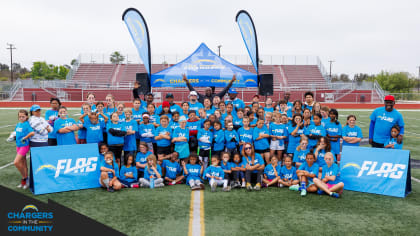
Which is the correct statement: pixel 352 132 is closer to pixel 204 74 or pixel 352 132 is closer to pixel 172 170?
pixel 172 170

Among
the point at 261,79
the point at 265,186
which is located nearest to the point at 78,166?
the point at 265,186

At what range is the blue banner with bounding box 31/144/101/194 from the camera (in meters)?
5.18

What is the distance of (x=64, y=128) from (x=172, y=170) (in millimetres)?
2314

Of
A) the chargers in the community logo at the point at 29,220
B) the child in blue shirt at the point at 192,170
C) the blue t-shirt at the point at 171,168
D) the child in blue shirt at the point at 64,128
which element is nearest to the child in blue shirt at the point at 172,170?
the blue t-shirt at the point at 171,168

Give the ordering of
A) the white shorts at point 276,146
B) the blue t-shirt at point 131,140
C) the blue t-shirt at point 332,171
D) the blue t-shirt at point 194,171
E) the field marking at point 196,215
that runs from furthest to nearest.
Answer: the white shorts at point 276,146 < the blue t-shirt at point 131,140 < the blue t-shirt at point 194,171 < the blue t-shirt at point 332,171 < the field marking at point 196,215

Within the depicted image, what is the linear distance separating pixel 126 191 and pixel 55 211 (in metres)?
2.44

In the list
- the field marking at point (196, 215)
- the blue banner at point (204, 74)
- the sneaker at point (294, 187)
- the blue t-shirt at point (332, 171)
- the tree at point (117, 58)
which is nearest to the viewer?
the field marking at point (196, 215)

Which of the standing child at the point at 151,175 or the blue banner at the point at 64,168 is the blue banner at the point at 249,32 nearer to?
the standing child at the point at 151,175

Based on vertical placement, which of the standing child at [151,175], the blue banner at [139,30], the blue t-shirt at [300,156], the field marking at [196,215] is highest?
the blue banner at [139,30]

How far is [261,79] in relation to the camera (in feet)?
30.7

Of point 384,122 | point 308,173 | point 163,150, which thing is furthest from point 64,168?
point 384,122

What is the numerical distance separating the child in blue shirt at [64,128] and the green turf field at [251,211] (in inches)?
44.3

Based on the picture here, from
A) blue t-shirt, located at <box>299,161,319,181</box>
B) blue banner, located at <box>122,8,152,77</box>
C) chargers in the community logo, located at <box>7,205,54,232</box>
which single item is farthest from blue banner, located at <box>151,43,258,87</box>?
chargers in the community logo, located at <box>7,205,54,232</box>

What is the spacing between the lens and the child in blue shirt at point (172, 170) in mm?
5809
